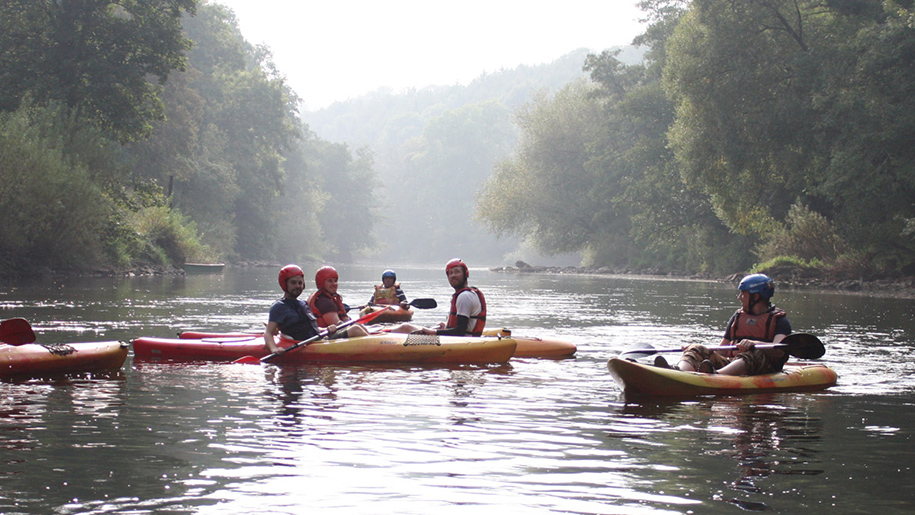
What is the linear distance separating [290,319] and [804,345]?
17.4ft

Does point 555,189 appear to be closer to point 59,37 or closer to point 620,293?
A: point 620,293

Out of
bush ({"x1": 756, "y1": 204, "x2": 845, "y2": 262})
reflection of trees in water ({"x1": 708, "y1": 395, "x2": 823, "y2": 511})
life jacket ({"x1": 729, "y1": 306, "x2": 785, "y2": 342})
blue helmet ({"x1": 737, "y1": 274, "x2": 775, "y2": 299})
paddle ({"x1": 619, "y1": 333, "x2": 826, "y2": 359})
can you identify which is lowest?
reflection of trees in water ({"x1": 708, "y1": 395, "x2": 823, "y2": 511})

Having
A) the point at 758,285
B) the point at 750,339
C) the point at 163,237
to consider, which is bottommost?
the point at 750,339

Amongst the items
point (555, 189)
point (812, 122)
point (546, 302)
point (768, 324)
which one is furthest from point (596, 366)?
point (555, 189)

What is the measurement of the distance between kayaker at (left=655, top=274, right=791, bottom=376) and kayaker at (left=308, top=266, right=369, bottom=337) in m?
4.12

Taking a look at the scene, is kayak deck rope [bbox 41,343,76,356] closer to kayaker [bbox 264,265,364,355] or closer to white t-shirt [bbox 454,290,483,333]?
kayaker [bbox 264,265,364,355]

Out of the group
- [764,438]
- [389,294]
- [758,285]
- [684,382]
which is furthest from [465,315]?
[389,294]

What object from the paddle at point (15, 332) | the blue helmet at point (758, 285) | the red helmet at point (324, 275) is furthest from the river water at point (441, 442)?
the red helmet at point (324, 275)

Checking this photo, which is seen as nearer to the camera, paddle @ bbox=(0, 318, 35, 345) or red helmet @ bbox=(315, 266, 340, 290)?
paddle @ bbox=(0, 318, 35, 345)

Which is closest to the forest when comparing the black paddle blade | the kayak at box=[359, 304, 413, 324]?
the kayak at box=[359, 304, 413, 324]

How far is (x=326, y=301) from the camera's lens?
11562 mm

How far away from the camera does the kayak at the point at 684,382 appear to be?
26.8 feet

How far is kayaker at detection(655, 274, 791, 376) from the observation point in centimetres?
861

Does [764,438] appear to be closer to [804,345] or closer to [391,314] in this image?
[804,345]
